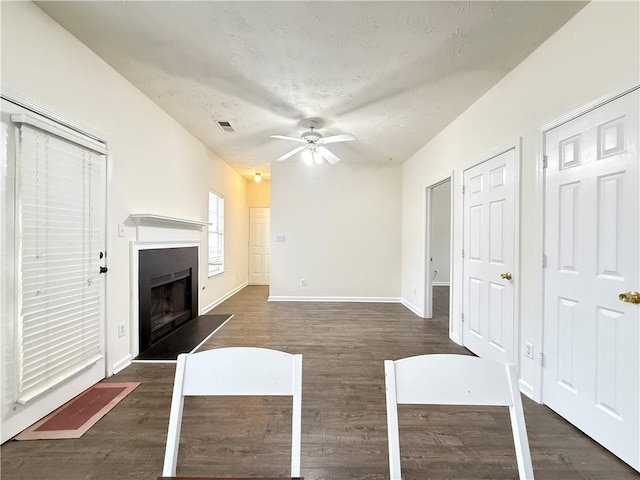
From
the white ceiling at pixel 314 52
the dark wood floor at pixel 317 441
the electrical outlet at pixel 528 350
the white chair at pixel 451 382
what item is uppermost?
the white ceiling at pixel 314 52

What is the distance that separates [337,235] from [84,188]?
3.79m

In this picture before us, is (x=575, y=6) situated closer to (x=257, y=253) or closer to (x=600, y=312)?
(x=600, y=312)

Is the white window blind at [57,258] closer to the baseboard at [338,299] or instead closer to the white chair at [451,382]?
the white chair at [451,382]

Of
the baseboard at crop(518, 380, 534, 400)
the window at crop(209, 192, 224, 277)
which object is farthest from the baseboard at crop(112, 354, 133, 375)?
the baseboard at crop(518, 380, 534, 400)

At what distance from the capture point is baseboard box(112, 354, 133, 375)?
7.90 feet

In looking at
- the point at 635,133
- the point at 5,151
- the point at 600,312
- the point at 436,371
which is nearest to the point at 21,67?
the point at 5,151

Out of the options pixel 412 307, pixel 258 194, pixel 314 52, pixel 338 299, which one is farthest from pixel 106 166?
pixel 258 194

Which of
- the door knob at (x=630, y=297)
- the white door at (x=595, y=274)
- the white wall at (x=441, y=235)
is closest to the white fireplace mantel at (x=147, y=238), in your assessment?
the white door at (x=595, y=274)

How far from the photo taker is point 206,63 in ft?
7.22

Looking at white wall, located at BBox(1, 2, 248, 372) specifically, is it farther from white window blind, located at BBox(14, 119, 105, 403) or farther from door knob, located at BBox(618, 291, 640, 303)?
door knob, located at BBox(618, 291, 640, 303)

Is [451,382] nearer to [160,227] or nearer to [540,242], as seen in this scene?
[540,242]

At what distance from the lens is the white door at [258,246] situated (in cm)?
711

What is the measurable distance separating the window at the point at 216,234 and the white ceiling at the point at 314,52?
1.93 meters

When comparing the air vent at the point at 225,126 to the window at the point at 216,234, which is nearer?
the air vent at the point at 225,126
